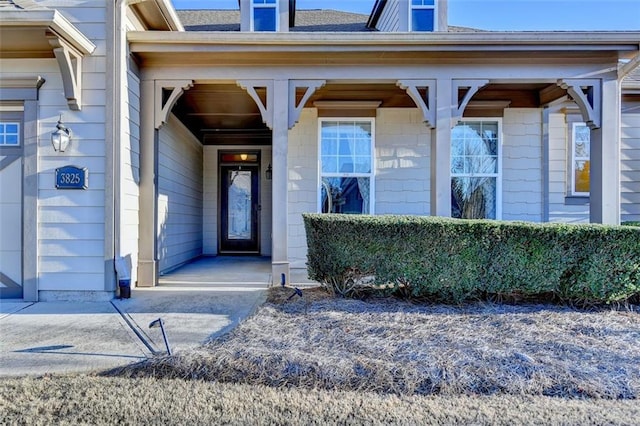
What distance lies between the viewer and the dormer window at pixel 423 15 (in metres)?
6.49

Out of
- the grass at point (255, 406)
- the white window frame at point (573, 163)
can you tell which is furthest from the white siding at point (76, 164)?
the white window frame at point (573, 163)

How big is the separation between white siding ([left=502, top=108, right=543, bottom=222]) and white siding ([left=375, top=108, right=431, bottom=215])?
4.65 ft

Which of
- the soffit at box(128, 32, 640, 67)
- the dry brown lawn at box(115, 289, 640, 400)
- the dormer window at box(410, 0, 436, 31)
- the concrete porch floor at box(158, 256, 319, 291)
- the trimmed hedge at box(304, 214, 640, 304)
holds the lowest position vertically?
the dry brown lawn at box(115, 289, 640, 400)

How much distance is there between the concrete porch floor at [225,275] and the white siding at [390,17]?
15.4ft

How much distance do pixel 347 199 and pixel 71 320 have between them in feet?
14.5

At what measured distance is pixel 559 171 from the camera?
21.6ft

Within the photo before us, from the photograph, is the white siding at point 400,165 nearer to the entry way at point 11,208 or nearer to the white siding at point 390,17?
the white siding at point 390,17

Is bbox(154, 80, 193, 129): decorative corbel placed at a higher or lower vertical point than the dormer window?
lower

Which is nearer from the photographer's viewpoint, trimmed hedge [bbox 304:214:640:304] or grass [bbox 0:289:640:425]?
grass [bbox 0:289:640:425]

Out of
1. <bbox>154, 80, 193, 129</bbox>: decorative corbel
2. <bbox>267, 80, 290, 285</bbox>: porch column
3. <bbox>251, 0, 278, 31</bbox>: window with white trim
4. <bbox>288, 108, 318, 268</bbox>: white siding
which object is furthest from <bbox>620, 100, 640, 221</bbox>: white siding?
<bbox>154, 80, 193, 129</bbox>: decorative corbel

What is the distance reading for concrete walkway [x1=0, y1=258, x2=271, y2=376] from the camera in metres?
2.74

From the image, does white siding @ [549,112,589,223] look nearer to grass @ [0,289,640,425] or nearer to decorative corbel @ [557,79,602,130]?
decorative corbel @ [557,79,602,130]

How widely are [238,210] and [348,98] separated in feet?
13.5

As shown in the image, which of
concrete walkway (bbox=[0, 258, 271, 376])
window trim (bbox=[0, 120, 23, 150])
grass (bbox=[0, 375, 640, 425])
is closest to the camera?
grass (bbox=[0, 375, 640, 425])
